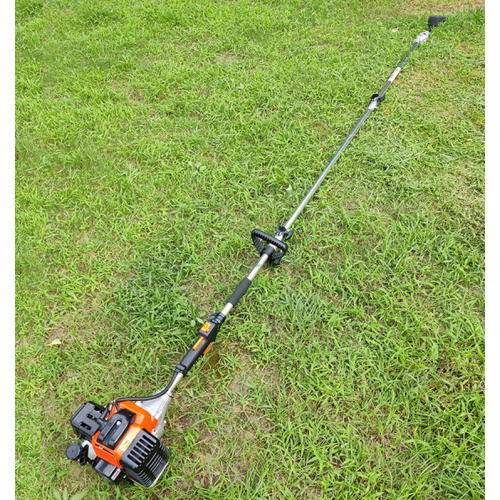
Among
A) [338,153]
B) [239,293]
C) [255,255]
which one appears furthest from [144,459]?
[338,153]

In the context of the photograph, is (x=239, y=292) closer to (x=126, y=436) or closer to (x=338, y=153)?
(x=126, y=436)

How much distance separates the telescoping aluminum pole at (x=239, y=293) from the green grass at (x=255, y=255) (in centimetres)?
13

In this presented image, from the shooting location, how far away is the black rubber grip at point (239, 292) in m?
2.48

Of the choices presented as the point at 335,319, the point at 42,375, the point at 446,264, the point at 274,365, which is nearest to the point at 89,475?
the point at 42,375

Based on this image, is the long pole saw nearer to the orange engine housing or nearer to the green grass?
the orange engine housing

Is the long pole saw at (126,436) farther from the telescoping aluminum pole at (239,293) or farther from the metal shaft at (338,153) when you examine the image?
the metal shaft at (338,153)

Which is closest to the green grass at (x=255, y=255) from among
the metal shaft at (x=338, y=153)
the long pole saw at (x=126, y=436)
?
the metal shaft at (x=338, y=153)

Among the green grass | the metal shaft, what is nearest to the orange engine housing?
the green grass

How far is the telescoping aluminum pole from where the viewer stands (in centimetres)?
211

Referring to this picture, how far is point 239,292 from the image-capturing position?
2520 millimetres

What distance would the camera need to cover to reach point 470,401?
221cm

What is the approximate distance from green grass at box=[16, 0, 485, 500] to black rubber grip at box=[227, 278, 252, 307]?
0.19 meters

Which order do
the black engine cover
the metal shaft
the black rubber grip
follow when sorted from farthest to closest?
the metal shaft → the black rubber grip → the black engine cover

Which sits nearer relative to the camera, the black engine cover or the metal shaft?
the black engine cover
